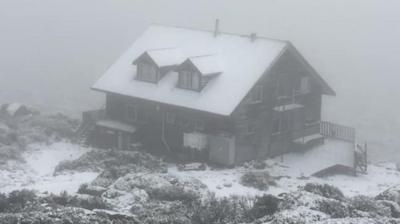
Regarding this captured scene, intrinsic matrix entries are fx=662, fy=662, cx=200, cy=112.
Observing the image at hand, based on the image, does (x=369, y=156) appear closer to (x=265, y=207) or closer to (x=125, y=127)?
(x=125, y=127)

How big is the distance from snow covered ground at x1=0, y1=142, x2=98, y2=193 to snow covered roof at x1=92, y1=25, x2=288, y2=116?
4951mm

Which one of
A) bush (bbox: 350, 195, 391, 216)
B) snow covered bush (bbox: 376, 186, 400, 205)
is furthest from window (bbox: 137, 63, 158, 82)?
bush (bbox: 350, 195, 391, 216)

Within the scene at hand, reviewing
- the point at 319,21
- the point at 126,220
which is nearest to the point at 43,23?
the point at 319,21

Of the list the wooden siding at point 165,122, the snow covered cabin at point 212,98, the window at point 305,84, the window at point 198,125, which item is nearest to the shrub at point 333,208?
the snow covered cabin at point 212,98

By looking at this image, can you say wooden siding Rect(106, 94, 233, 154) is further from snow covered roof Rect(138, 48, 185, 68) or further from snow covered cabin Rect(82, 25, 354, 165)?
snow covered roof Rect(138, 48, 185, 68)

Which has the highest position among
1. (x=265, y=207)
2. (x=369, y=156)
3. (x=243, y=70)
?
(x=243, y=70)

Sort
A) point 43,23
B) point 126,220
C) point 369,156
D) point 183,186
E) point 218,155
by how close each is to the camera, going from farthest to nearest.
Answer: point 43,23 → point 369,156 → point 218,155 → point 183,186 → point 126,220

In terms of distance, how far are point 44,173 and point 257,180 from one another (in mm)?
11033

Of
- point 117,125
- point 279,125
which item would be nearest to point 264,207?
point 279,125

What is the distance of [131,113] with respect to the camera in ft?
135

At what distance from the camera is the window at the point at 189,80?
38.3 m

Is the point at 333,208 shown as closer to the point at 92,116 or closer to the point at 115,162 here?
the point at 115,162

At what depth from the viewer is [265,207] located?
21.2m

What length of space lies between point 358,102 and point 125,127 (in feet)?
111
